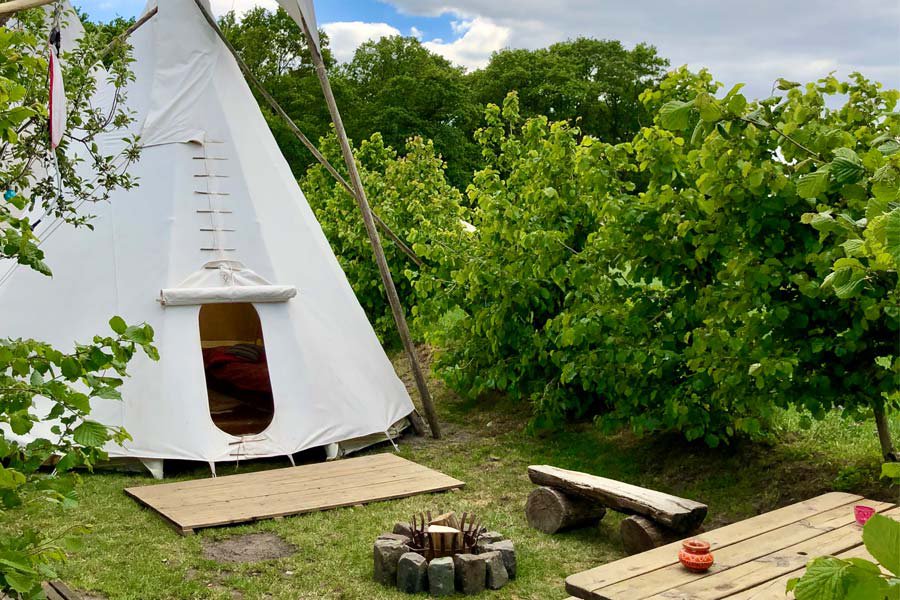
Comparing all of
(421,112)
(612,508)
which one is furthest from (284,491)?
(421,112)

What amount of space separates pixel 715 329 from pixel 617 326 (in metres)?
0.92

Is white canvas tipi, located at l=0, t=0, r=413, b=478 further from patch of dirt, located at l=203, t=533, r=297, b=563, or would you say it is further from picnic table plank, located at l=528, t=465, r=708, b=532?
picnic table plank, located at l=528, t=465, r=708, b=532

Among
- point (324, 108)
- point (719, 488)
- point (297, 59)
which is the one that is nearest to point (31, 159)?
point (719, 488)

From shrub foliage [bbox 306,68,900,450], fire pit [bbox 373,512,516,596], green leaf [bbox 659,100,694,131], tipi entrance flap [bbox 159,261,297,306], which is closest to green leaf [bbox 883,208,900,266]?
green leaf [bbox 659,100,694,131]

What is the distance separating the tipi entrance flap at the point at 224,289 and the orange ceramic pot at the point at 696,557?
14.8 ft

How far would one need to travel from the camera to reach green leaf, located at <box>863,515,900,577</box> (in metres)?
1.12

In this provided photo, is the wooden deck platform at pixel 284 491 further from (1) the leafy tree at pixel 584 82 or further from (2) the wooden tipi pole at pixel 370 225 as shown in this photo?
(1) the leafy tree at pixel 584 82

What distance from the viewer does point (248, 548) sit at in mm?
5277

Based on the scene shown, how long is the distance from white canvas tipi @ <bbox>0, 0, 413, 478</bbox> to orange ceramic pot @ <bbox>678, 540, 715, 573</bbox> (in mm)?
4027

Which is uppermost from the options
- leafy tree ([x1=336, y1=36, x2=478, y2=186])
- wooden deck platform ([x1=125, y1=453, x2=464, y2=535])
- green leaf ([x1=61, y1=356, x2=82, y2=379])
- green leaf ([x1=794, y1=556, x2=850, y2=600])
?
leafy tree ([x1=336, y1=36, x2=478, y2=186])

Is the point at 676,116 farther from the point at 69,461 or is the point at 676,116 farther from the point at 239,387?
the point at 239,387

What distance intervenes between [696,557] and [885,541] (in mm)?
2625

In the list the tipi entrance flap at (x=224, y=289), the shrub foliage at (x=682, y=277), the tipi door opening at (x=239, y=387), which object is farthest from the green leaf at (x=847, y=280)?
the tipi door opening at (x=239, y=387)

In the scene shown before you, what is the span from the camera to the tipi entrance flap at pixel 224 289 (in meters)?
7.07
